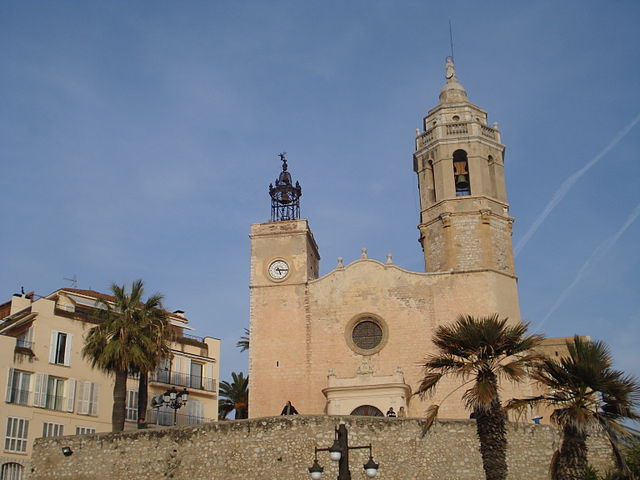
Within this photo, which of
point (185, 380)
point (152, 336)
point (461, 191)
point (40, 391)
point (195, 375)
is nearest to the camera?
point (152, 336)

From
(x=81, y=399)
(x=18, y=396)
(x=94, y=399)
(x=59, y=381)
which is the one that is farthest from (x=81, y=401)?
(x=18, y=396)

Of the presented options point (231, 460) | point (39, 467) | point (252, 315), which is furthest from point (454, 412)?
point (39, 467)

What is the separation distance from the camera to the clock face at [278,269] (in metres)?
35.4

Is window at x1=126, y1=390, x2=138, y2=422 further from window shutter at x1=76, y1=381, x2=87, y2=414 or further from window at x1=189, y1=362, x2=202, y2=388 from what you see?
window at x1=189, y1=362, x2=202, y2=388

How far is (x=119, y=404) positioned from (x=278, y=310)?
33.5 feet

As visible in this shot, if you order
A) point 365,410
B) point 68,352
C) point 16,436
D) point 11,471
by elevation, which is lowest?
point 11,471

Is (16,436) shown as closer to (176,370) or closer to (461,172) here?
(176,370)

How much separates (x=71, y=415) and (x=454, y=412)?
15282 mm

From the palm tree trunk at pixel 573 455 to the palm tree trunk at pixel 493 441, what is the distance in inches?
71.4

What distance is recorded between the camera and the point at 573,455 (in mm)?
19078

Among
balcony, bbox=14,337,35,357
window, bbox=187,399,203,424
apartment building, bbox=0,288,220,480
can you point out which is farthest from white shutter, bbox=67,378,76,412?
window, bbox=187,399,203,424

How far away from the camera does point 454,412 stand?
1233 inches

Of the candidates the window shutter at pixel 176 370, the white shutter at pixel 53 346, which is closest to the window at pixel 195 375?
the window shutter at pixel 176 370

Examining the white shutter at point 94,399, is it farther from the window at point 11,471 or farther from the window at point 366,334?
the window at point 366,334
